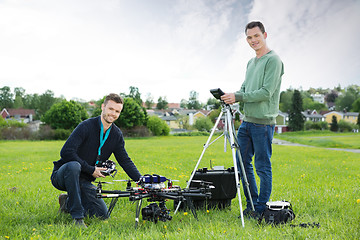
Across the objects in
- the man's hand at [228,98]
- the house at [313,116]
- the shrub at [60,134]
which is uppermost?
the house at [313,116]

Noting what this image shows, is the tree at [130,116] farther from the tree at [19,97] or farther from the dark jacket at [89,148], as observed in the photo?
the tree at [19,97]

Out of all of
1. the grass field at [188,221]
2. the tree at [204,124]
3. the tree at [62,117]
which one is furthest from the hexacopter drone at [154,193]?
the tree at [204,124]

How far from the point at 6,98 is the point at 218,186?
250ft

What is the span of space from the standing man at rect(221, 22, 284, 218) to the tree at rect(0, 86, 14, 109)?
2976 inches

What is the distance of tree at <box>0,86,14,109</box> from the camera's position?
69.1 meters

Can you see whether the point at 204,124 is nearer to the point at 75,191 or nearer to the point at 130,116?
the point at 130,116

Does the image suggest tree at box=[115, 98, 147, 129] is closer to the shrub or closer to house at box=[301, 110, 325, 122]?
the shrub

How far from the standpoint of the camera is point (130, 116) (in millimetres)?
37031

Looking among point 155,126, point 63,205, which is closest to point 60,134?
point 155,126

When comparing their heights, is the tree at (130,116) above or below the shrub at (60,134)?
above

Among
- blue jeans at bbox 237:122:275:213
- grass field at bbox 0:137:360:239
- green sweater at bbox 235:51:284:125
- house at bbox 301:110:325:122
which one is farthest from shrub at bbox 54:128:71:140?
house at bbox 301:110:325:122

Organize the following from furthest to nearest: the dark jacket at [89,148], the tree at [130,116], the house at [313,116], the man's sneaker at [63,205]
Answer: the house at [313,116]
the tree at [130,116]
the man's sneaker at [63,205]
the dark jacket at [89,148]

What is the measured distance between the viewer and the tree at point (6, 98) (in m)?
69.1

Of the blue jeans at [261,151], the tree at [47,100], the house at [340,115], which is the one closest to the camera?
the blue jeans at [261,151]
